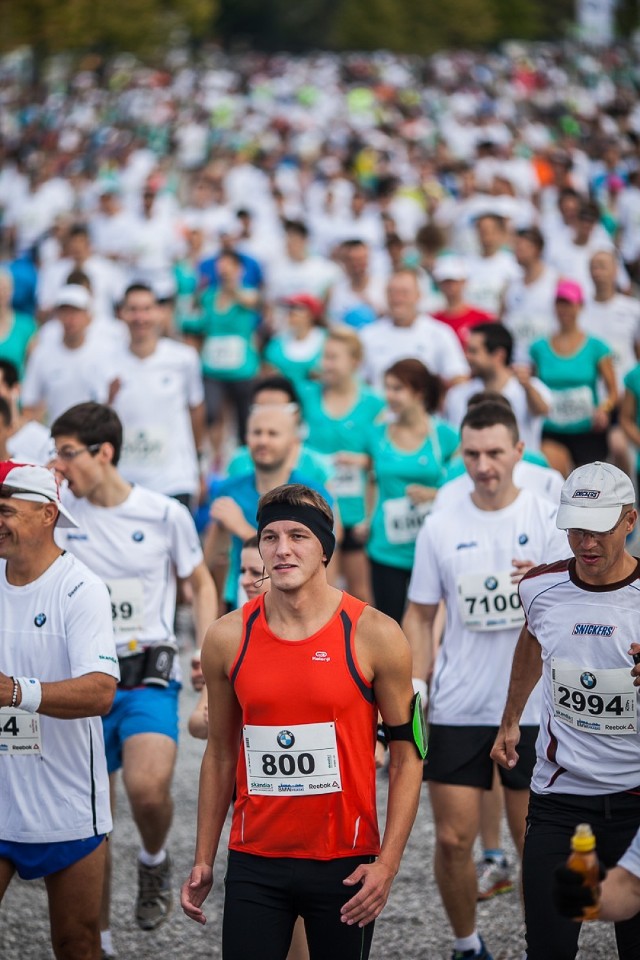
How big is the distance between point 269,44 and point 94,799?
87165 mm

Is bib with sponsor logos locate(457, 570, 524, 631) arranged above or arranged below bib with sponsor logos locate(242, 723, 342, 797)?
above

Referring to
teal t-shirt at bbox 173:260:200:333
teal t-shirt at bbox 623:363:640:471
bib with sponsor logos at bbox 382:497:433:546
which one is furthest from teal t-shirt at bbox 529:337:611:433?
teal t-shirt at bbox 173:260:200:333

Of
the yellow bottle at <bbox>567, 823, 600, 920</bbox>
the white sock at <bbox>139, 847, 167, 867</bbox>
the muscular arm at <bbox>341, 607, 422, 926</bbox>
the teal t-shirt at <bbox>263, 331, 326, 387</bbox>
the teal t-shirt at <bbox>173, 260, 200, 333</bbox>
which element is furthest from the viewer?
the teal t-shirt at <bbox>173, 260, 200, 333</bbox>

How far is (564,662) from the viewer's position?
186 inches

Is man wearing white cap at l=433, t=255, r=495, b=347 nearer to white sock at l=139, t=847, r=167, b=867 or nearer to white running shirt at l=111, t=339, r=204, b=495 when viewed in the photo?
white running shirt at l=111, t=339, r=204, b=495

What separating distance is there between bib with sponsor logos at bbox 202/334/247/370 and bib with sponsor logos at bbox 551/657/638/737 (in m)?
8.64

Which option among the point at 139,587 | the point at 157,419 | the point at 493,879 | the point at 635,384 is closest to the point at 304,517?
→ the point at 139,587

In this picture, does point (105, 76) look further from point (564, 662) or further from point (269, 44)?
point (564, 662)

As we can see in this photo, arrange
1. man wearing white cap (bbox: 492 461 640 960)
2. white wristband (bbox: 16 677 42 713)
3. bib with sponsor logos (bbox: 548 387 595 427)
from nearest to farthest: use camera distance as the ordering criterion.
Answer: man wearing white cap (bbox: 492 461 640 960) → white wristband (bbox: 16 677 42 713) → bib with sponsor logos (bbox: 548 387 595 427)

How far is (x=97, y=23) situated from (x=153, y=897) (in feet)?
160

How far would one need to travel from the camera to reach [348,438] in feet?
30.4

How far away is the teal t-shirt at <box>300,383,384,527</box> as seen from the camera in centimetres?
908

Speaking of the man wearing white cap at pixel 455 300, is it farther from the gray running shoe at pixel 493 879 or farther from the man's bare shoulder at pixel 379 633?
the man's bare shoulder at pixel 379 633

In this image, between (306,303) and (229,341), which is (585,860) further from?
(229,341)
